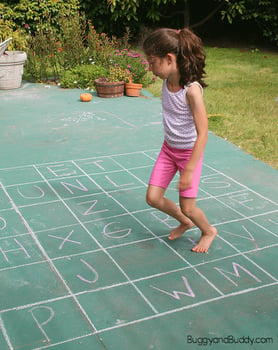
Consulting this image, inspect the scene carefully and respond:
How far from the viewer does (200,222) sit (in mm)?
2965

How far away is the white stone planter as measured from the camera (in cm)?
796

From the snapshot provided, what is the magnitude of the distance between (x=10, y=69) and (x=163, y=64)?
5935 millimetres

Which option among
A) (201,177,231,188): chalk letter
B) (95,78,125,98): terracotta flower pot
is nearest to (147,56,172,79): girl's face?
(201,177,231,188): chalk letter

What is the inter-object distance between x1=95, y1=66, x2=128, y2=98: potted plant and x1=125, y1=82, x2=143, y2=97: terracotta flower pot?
90 mm

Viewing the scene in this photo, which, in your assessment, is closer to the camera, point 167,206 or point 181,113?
point 181,113

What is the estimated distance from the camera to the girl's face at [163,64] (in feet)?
8.63

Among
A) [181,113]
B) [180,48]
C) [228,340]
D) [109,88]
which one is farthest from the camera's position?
[109,88]

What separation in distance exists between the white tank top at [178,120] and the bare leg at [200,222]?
34 centimetres

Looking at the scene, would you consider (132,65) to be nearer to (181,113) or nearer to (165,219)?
(165,219)

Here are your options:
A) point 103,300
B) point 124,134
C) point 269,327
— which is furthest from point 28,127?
point 269,327

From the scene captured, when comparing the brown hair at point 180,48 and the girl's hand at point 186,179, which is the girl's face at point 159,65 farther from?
the girl's hand at point 186,179

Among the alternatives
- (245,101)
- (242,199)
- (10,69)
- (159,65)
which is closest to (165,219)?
(242,199)

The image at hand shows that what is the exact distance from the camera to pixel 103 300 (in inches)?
99.6

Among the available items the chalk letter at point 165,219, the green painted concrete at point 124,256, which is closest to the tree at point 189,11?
the green painted concrete at point 124,256
